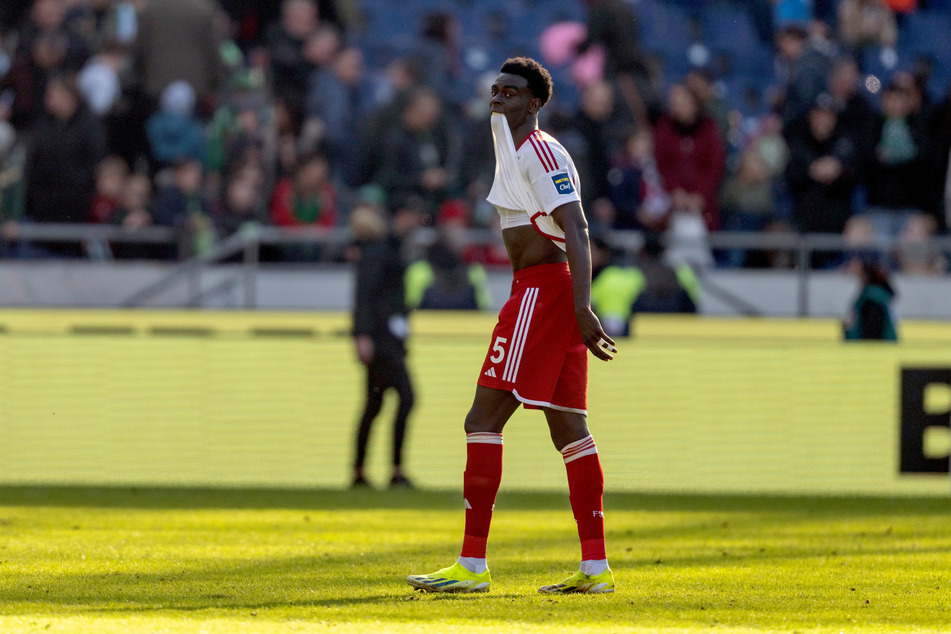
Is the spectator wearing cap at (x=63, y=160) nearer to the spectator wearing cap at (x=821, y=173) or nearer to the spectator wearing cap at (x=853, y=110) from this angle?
the spectator wearing cap at (x=821, y=173)

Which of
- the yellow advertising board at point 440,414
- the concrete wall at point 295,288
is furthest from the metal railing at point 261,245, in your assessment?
the yellow advertising board at point 440,414

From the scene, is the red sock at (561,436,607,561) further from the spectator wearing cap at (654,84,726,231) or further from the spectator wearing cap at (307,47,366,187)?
the spectator wearing cap at (307,47,366,187)

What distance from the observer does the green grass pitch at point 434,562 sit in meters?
5.05

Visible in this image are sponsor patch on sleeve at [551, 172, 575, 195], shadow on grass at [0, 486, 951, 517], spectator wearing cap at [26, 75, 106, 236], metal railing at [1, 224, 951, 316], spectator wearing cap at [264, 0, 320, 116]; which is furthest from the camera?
spectator wearing cap at [264, 0, 320, 116]

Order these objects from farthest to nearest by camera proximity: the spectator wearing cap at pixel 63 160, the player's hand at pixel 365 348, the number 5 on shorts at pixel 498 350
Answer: the spectator wearing cap at pixel 63 160 < the player's hand at pixel 365 348 < the number 5 on shorts at pixel 498 350

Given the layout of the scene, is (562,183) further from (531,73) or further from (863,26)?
(863,26)

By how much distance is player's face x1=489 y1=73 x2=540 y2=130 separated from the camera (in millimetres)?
5637

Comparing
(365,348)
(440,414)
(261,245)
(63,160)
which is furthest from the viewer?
(63,160)

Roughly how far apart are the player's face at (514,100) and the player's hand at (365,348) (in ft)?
18.8

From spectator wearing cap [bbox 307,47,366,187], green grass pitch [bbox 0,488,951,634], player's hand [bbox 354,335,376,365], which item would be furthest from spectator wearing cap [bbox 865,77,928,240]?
player's hand [bbox 354,335,376,365]

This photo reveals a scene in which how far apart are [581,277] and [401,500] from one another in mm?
5418

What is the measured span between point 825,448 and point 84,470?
5.91 meters

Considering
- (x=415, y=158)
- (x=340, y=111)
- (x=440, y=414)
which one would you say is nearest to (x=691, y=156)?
→ (x=415, y=158)

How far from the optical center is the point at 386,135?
14250 mm
